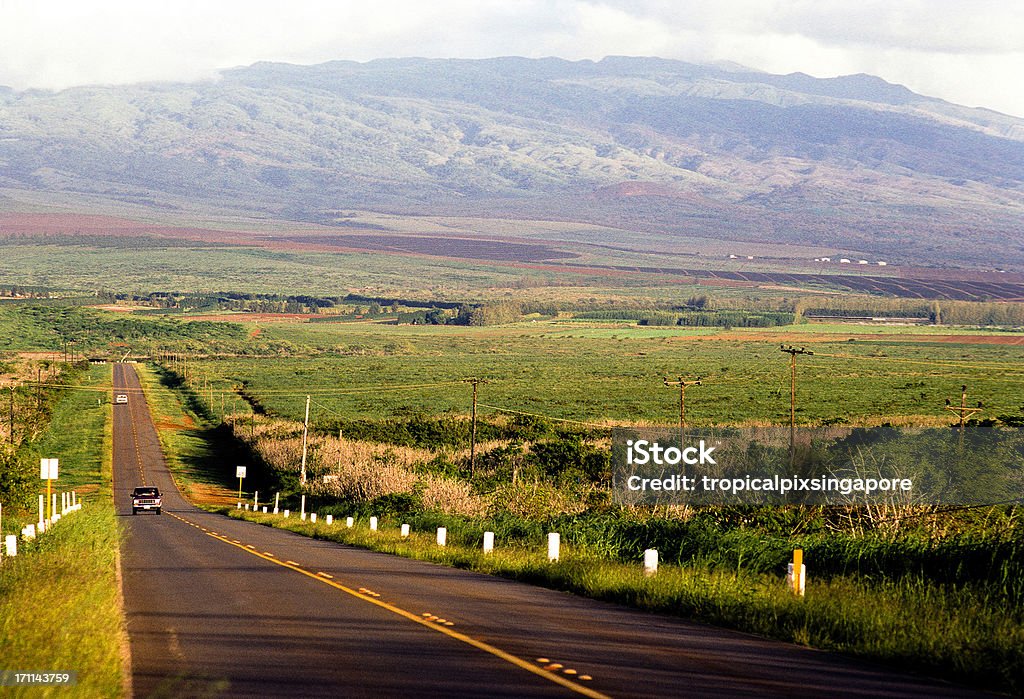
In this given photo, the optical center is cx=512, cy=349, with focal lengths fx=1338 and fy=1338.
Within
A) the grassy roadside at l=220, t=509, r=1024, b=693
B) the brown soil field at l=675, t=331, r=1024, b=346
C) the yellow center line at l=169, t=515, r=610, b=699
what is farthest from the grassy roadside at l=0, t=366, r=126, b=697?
the brown soil field at l=675, t=331, r=1024, b=346

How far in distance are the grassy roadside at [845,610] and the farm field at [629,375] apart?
167ft

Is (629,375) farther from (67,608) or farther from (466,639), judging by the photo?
(466,639)

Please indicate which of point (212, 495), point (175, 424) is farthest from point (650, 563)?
point (175, 424)

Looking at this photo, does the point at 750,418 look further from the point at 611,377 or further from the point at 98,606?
the point at 98,606

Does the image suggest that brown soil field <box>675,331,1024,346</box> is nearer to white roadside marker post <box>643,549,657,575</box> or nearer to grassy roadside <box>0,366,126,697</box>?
grassy roadside <box>0,366,126,697</box>

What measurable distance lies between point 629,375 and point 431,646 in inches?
4522

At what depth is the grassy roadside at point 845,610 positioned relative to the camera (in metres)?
12.5

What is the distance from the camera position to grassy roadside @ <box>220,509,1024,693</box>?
1245 centimetres

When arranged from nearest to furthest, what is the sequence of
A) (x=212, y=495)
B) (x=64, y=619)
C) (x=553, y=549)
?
(x=64, y=619), (x=553, y=549), (x=212, y=495)

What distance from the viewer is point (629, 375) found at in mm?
127500

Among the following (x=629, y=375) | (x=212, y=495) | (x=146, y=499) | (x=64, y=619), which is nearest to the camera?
(x=64, y=619)

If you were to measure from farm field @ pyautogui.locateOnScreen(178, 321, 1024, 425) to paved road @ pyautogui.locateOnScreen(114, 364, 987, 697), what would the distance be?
52.5m

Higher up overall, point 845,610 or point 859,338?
point 859,338

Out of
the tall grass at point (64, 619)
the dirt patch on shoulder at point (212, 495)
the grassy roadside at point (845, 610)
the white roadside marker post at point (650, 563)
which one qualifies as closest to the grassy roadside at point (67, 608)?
the tall grass at point (64, 619)
